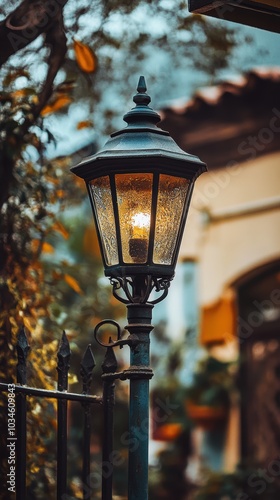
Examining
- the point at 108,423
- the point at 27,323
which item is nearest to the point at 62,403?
the point at 108,423

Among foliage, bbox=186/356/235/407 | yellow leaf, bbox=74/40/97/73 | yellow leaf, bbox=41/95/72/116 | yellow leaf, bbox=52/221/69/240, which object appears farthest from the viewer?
foliage, bbox=186/356/235/407

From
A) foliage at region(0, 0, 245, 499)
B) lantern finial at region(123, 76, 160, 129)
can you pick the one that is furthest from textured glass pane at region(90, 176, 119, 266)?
foliage at region(0, 0, 245, 499)

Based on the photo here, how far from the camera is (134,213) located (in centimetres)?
360

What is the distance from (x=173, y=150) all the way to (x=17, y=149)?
5.00 ft

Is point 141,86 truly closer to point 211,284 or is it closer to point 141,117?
point 141,117

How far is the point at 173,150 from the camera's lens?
367 centimetres

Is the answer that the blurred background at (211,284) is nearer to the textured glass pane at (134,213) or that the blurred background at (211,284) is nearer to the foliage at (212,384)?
the foliage at (212,384)

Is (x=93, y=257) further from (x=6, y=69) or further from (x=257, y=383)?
(x=6, y=69)

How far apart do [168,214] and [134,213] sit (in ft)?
0.46

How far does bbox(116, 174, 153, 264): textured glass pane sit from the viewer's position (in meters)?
3.59

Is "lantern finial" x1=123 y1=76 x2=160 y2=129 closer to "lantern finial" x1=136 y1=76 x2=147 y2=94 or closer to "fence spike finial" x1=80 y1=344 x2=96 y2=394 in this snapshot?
"lantern finial" x1=136 y1=76 x2=147 y2=94

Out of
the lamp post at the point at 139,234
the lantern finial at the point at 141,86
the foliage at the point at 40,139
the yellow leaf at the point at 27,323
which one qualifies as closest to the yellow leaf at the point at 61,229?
the foliage at the point at 40,139

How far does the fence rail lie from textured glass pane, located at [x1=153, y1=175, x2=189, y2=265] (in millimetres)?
476

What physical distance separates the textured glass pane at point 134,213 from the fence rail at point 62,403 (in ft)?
1.48
